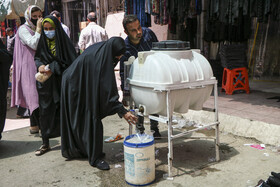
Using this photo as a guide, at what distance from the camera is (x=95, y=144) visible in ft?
10.4

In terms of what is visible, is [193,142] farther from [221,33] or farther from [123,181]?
[221,33]

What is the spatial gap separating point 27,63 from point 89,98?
5.37 ft

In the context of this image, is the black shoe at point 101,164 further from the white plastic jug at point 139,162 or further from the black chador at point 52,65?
the black chador at point 52,65

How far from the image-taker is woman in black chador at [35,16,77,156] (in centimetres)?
353

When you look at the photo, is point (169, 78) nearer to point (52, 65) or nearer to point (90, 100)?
point (90, 100)

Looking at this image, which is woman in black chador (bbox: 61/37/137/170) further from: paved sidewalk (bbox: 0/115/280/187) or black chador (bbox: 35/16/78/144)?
black chador (bbox: 35/16/78/144)

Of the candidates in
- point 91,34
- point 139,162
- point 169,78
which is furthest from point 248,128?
A: point 91,34

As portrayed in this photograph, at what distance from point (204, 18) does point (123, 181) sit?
5.48 metres

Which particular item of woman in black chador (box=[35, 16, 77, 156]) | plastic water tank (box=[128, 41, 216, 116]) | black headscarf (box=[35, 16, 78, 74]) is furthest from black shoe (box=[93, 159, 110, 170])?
black headscarf (box=[35, 16, 78, 74])

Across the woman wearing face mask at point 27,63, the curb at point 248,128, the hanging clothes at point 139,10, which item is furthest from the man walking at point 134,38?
the hanging clothes at point 139,10

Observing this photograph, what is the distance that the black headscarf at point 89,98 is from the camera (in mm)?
2959

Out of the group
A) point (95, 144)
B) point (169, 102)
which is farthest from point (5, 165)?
point (169, 102)

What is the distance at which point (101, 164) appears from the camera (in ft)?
10.3

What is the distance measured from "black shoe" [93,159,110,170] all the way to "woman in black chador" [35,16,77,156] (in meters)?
0.91
